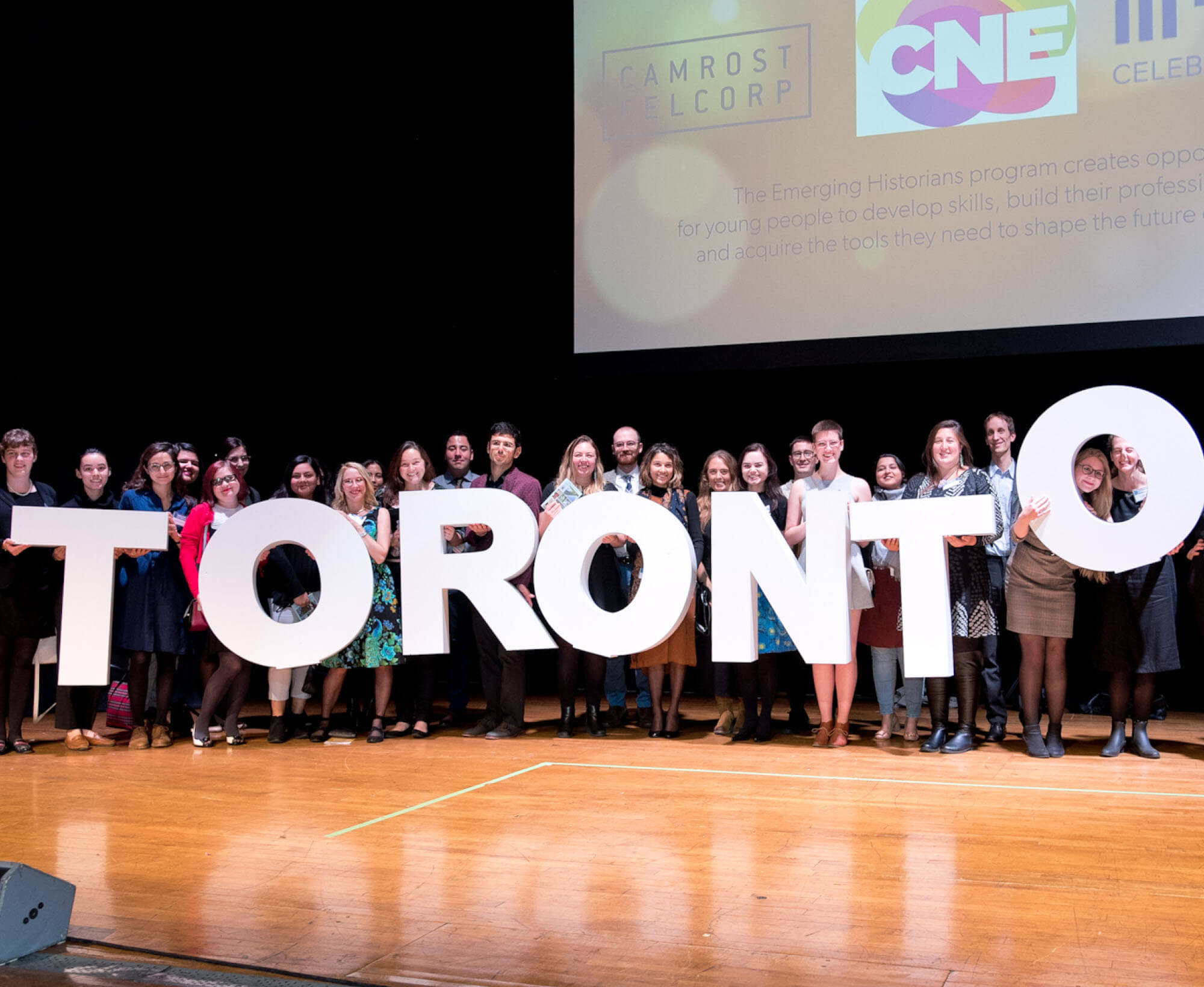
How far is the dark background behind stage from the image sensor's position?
6434 mm

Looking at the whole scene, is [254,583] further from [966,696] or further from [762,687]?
[966,696]

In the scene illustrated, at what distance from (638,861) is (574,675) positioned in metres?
2.05

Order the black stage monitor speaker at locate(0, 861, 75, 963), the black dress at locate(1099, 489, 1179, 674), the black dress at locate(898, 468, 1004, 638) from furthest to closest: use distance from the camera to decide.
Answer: the black dress at locate(898, 468, 1004, 638) < the black dress at locate(1099, 489, 1179, 674) < the black stage monitor speaker at locate(0, 861, 75, 963)

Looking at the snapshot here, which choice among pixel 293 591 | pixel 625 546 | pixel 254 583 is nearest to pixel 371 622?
pixel 293 591

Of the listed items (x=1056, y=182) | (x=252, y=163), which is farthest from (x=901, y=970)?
(x=252, y=163)

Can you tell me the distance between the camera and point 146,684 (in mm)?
4680

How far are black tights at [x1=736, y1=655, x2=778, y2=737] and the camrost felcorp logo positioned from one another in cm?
280

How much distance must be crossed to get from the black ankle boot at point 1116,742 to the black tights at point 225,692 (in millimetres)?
3490

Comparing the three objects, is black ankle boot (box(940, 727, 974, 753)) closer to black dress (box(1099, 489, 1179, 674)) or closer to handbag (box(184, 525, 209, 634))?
black dress (box(1099, 489, 1179, 674))

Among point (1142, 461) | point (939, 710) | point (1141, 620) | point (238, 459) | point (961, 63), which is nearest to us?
point (1142, 461)

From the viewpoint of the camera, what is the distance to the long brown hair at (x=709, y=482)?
184 inches

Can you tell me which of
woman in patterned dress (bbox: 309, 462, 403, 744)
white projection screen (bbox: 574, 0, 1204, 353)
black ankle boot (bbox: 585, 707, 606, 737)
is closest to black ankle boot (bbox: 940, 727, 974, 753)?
black ankle boot (bbox: 585, 707, 606, 737)

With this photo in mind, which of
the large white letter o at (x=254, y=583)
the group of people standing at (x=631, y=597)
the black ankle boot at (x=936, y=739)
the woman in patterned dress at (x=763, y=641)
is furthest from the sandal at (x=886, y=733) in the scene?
the large white letter o at (x=254, y=583)

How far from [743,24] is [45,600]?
14.4ft
